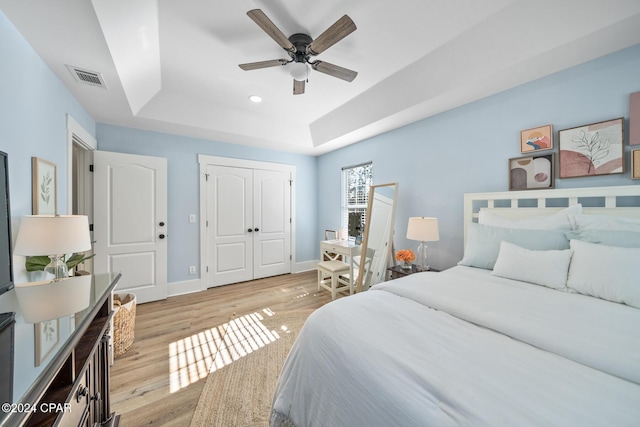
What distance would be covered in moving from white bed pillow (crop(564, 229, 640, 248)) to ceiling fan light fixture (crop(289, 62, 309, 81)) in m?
2.32

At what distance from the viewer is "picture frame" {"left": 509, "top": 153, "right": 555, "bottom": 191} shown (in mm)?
2018

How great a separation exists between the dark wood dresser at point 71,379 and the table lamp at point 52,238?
0.99 feet

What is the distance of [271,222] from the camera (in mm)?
4398

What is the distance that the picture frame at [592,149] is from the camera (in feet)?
5.60

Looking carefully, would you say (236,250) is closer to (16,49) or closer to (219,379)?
(219,379)

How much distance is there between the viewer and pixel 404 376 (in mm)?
800

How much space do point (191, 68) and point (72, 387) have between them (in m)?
2.64

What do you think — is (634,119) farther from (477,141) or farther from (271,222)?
(271,222)

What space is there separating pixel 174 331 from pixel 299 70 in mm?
2851

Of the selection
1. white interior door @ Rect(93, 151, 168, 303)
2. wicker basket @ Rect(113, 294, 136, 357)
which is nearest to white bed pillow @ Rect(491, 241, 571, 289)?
wicker basket @ Rect(113, 294, 136, 357)

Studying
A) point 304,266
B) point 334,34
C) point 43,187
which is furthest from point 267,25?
point 304,266

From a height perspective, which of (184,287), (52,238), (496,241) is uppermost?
(52,238)

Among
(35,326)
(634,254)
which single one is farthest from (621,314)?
(35,326)

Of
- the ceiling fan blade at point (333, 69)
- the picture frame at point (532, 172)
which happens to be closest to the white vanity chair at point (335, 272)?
the picture frame at point (532, 172)
